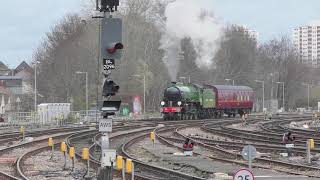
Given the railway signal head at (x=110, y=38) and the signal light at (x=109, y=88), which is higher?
the railway signal head at (x=110, y=38)

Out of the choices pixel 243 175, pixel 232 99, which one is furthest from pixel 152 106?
pixel 243 175

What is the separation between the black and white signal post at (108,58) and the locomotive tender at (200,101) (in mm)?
41056

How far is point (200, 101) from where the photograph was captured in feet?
188

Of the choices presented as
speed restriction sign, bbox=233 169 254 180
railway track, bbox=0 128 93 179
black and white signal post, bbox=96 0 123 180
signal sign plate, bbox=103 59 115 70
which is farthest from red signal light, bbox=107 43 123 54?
railway track, bbox=0 128 93 179

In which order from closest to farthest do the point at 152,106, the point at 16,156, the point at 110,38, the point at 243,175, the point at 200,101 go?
1. the point at 243,175
2. the point at 110,38
3. the point at 16,156
4. the point at 200,101
5. the point at 152,106

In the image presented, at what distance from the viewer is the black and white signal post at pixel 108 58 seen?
39.6ft

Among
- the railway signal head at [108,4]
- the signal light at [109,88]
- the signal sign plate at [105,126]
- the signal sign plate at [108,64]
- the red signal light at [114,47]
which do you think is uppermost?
the railway signal head at [108,4]

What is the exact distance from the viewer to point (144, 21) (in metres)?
74.4

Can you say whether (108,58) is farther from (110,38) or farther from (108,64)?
(110,38)

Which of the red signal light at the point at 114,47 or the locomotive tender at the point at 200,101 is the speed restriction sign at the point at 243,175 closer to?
the red signal light at the point at 114,47

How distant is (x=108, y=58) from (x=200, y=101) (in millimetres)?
45379

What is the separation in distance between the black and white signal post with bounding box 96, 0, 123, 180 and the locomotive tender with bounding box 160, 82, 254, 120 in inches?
1616

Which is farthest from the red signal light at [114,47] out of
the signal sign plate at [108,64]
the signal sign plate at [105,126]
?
the signal sign plate at [105,126]

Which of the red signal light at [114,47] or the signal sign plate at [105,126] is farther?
the signal sign plate at [105,126]
